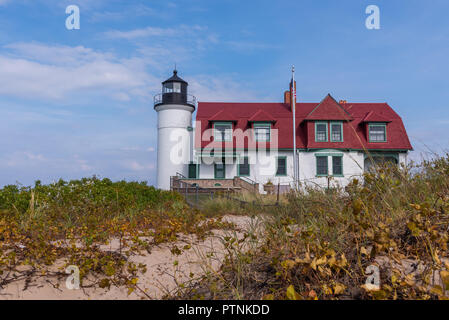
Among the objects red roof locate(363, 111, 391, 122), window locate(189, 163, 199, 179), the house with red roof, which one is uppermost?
red roof locate(363, 111, 391, 122)

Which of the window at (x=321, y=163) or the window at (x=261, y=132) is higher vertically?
the window at (x=261, y=132)

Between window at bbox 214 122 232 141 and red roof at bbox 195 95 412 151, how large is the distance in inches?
15.7

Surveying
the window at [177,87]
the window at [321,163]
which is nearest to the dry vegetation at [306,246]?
the window at [321,163]

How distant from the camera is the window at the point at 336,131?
1070 inches

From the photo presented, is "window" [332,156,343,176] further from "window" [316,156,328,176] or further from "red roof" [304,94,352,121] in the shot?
"red roof" [304,94,352,121]

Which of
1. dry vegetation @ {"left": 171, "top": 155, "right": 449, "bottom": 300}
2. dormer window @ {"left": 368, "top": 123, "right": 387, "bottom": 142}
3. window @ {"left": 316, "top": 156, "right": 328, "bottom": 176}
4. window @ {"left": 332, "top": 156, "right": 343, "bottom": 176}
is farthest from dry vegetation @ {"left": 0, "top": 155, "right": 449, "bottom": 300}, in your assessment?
dormer window @ {"left": 368, "top": 123, "right": 387, "bottom": 142}

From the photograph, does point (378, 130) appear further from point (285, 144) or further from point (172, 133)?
point (172, 133)

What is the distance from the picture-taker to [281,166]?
27.1m

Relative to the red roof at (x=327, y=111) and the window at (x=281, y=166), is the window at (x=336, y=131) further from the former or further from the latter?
the window at (x=281, y=166)

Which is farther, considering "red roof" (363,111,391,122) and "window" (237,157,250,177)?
"window" (237,157,250,177)

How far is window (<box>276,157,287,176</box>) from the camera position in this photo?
26938 millimetres

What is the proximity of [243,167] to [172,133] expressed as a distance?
6534mm

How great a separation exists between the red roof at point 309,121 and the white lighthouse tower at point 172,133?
5.08 feet
